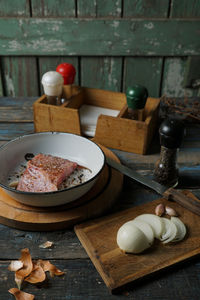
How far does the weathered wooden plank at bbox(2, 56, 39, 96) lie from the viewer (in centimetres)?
219

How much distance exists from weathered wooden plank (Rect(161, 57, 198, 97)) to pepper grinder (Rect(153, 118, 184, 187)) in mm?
1351

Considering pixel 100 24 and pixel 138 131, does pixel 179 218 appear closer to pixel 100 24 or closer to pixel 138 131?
pixel 138 131

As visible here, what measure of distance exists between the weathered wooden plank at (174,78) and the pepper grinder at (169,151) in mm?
1351

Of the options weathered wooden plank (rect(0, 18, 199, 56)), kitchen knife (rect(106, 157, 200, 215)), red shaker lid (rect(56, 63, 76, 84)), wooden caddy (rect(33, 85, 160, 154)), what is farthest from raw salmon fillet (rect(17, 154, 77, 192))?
weathered wooden plank (rect(0, 18, 199, 56))

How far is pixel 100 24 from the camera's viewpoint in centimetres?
199

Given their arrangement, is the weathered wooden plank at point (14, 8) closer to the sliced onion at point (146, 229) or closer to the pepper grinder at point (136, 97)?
the pepper grinder at point (136, 97)

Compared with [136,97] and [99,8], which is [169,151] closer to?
[136,97]

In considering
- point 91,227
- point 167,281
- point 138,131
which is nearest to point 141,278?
point 167,281

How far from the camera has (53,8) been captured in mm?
1999

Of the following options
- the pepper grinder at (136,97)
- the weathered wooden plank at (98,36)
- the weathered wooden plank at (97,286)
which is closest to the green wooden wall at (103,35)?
the weathered wooden plank at (98,36)

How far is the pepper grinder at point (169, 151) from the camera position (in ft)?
2.93

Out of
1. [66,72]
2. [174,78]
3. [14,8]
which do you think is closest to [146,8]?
[174,78]

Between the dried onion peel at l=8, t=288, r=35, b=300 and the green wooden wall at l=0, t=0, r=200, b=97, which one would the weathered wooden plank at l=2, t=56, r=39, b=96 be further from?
the dried onion peel at l=8, t=288, r=35, b=300

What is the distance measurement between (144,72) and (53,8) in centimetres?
72
